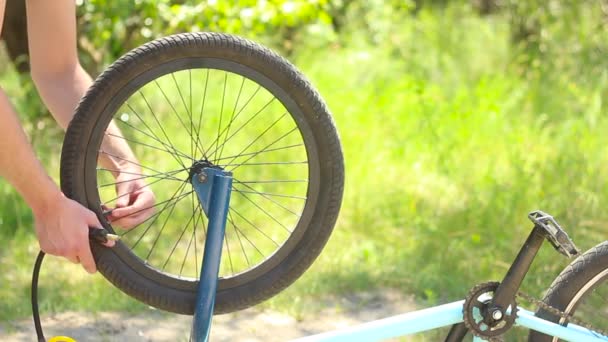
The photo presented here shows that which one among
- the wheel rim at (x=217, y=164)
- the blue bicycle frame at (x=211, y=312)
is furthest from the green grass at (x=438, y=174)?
the blue bicycle frame at (x=211, y=312)

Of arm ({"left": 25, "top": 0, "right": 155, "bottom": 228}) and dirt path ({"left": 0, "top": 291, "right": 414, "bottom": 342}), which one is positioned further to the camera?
dirt path ({"left": 0, "top": 291, "right": 414, "bottom": 342})

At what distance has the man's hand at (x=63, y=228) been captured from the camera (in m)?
1.97

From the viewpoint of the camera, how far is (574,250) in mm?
2121

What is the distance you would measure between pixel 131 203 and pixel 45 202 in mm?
349

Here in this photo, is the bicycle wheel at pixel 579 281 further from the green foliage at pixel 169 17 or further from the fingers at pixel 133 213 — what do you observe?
the green foliage at pixel 169 17

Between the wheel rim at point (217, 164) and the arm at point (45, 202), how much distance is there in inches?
5.4

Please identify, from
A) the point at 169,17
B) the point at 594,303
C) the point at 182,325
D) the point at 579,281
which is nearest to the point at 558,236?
the point at 579,281

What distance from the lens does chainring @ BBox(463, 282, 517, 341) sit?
2.13 meters

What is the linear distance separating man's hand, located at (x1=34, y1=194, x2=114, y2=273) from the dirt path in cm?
108

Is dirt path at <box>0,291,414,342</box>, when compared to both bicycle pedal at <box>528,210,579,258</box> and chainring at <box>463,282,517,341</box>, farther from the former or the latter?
bicycle pedal at <box>528,210,579,258</box>

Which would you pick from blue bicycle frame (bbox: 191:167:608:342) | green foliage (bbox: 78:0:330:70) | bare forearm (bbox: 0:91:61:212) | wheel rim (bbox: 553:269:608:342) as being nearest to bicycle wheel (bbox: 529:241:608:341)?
wheel rim (bbox: 553:269:608:342)

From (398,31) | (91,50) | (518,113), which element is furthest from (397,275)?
(398,31)

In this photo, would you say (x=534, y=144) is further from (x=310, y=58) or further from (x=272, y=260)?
(x=272, y=260)

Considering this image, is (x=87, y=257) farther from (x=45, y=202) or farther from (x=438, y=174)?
(x=438, y=174)
